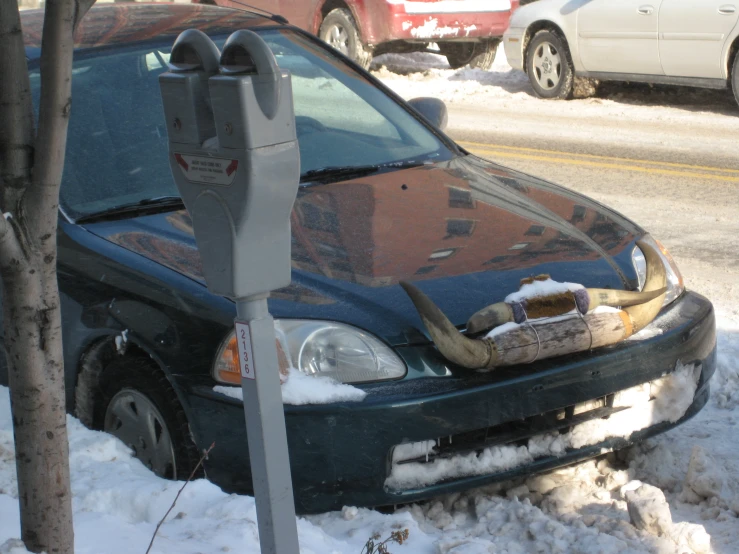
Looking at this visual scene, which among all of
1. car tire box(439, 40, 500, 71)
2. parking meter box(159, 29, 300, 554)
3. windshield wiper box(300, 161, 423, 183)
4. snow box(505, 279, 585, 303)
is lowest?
car tire box(439, 40, 500, 71)

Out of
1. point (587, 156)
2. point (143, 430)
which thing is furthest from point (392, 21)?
point (143, 430)

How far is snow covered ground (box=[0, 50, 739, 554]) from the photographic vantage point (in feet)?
9.26

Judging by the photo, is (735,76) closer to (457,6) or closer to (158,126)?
(457,6)

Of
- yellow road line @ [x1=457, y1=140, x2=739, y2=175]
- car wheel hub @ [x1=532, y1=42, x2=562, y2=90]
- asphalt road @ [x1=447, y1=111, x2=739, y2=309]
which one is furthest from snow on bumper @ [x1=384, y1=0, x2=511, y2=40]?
yellow road line @ [x1=457, y1=140, x2=739, y2=175]

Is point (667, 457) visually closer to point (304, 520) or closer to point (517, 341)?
point (517, 341)

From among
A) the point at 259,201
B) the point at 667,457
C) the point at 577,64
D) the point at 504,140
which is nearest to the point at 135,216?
the point at 259,201

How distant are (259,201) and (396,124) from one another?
2641mm

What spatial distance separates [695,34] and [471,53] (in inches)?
191

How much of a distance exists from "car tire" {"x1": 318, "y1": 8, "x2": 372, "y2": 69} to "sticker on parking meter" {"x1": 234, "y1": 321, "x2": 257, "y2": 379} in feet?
40.3

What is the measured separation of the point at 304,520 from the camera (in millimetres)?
3018

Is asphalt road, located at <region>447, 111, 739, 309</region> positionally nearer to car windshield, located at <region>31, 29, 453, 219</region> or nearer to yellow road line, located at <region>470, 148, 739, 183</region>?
yellow road line, located at <region>470, 148, 739, 183</region>

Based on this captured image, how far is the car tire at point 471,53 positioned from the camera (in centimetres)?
1518

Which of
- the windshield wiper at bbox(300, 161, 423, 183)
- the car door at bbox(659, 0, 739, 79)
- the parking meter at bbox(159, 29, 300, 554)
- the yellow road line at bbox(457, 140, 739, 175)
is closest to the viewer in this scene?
the parking meter at bbox(159, 29, 300, 554)

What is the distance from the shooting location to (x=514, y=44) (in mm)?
13133
